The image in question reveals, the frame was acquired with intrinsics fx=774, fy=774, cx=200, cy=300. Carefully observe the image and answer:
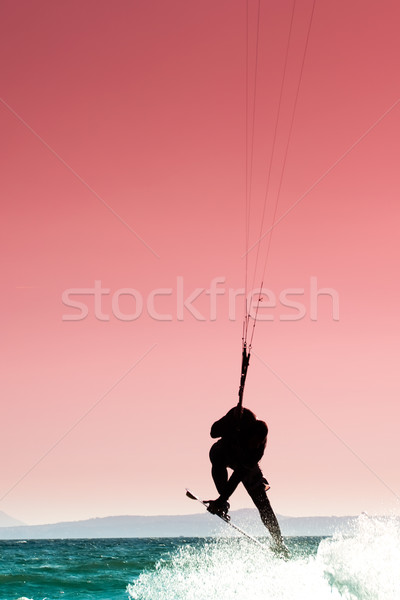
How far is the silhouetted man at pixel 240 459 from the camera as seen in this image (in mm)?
13500

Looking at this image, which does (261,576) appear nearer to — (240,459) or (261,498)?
(261,498)

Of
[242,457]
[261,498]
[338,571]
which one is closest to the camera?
[242,457]

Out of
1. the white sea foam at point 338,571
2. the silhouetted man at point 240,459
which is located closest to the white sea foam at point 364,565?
the white sea foam at point 338,571

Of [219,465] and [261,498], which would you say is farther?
[261,498]

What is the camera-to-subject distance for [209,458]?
14.0 meters

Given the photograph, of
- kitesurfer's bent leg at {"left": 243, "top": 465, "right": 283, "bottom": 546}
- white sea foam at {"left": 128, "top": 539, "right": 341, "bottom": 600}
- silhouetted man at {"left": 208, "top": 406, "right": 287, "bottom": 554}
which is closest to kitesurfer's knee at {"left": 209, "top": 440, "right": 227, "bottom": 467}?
silhouetted man at {"left": 208, "top": 406, "right": 287, "bottom": 554}

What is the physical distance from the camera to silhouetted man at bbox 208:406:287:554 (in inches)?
531

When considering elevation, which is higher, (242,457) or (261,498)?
(242,457)

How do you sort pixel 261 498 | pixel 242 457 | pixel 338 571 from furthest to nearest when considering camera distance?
pixel 338 571 < pixel 261 498 < pixel 242 457

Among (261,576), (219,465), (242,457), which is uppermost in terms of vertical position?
(242,457)

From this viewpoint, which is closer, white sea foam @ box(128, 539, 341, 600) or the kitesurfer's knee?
the kitesurfer's knee

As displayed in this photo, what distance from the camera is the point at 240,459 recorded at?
13.8 metres

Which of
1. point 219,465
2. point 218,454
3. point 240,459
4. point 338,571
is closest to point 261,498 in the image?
point 240,459

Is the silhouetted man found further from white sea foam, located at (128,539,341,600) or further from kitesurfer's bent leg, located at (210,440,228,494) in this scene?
white sea foam, located at (128,539,341,600)
